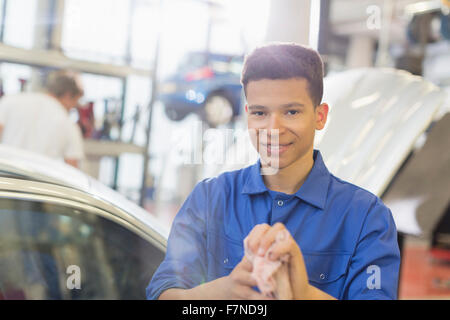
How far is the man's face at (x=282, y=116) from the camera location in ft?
1.88

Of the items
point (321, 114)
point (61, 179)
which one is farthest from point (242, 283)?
point (61, 179)

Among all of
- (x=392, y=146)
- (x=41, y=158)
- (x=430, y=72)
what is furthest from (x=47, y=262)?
(x=430, y=72)

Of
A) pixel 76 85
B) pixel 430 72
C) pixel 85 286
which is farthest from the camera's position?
pixel 430 72

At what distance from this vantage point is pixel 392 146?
116 cm

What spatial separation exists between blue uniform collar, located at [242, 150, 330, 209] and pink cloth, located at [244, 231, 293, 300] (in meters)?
0.12

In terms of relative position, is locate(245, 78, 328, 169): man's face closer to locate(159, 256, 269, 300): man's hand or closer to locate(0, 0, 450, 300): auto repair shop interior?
locate(0, 0, 450, 300): auto repair shop interior

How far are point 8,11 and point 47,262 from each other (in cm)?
55

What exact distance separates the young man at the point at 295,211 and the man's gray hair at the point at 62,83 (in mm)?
679

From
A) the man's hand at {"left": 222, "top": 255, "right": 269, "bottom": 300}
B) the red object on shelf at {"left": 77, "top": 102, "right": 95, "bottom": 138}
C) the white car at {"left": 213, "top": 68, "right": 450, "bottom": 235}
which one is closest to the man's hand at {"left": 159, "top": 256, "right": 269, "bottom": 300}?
the man's hand at {"left": 222, "top": 255, "right": 269, "bottom": 300}

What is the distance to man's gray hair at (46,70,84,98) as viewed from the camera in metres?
1.13

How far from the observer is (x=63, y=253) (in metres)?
0.99

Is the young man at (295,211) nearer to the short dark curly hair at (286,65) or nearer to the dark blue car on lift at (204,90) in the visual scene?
the short dark curly hair at (286,65)

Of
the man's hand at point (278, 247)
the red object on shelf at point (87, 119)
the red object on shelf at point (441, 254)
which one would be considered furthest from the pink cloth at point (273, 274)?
the red object on shelf at point (441, 254)

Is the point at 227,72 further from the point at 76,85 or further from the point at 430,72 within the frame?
the point at 430,72
